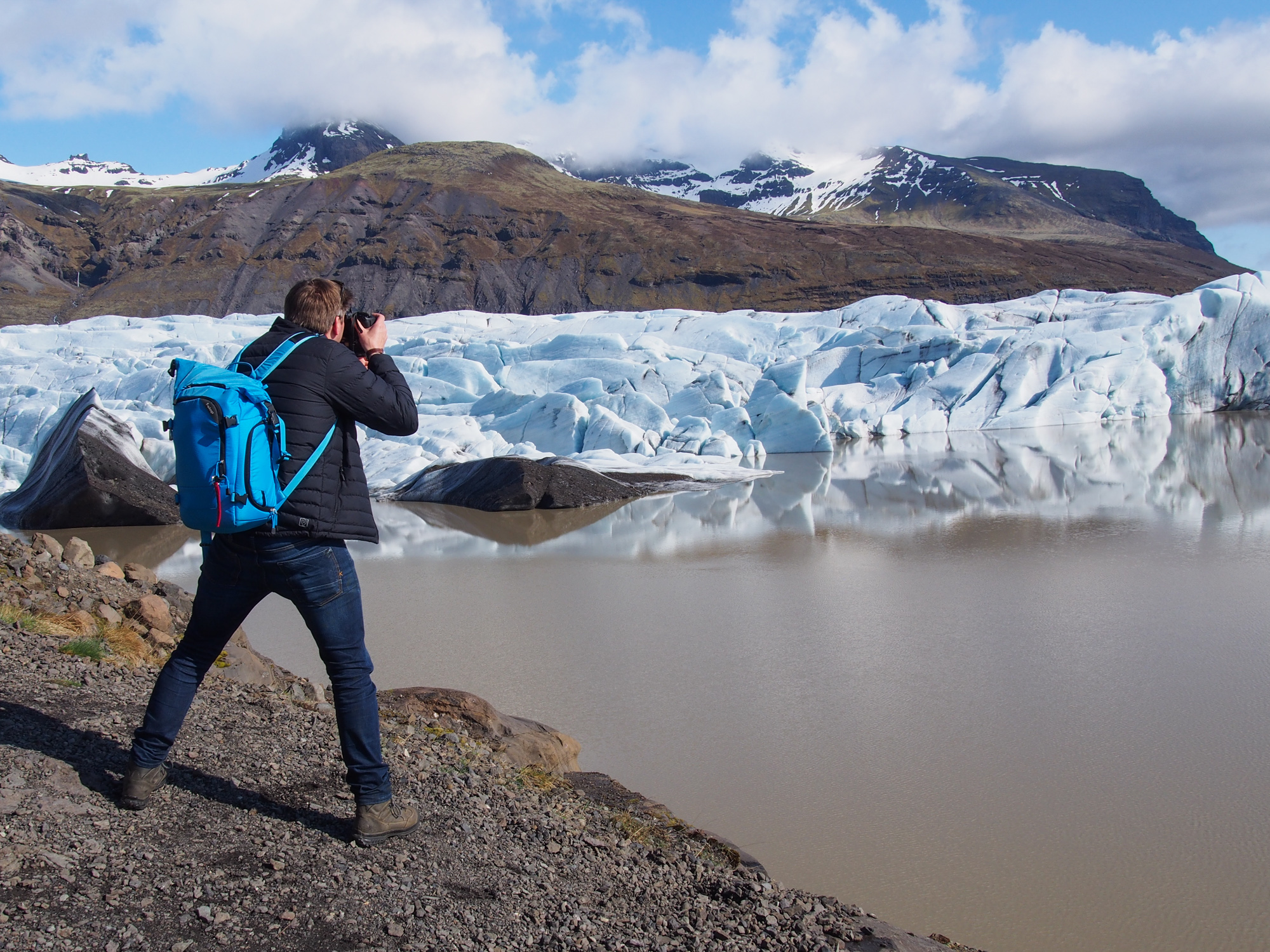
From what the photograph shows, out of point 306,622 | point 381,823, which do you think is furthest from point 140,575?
point 381,823

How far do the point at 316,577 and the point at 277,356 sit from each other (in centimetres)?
45

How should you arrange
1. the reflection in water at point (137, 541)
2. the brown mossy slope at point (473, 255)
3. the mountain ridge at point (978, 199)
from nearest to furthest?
the reflection in water at point (137, 541)
the brown mossy slope at point (473, 255)
the mountain ridge at point (978, 199)

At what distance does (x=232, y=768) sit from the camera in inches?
88.4

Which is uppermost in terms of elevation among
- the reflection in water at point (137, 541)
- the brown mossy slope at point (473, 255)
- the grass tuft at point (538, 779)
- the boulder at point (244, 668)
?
the brown mossy slope at point (473, 255)

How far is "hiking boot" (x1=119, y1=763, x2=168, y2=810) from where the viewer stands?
1955 mm

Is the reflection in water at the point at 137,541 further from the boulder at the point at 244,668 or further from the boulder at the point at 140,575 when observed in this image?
the boulder at the point at 244,668

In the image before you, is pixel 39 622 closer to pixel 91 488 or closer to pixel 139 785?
pixel 139 785

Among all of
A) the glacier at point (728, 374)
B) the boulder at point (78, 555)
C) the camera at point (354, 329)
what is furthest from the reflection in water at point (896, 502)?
the camera at point (354, 329)

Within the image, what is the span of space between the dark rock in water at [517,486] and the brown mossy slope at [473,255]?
139ft

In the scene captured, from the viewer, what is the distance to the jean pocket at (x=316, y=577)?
1.99 meters

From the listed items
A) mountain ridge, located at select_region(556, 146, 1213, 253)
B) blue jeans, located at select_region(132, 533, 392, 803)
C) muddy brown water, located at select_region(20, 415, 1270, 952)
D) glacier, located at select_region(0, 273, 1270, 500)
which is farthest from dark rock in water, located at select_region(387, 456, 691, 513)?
mountain ridge, located at select_region(556, 146, 1213, 253)

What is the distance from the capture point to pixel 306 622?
2021 mm

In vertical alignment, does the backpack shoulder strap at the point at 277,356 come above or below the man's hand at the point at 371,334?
below

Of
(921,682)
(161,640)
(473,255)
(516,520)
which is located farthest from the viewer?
(473,255)
